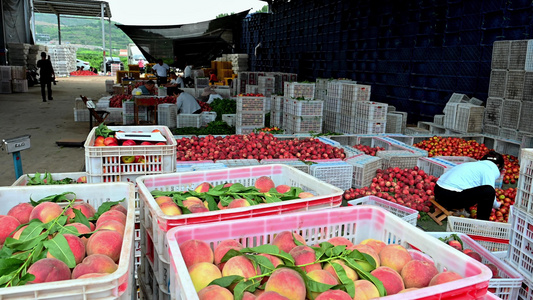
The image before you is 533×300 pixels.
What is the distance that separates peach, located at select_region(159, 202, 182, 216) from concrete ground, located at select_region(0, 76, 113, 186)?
4719mm

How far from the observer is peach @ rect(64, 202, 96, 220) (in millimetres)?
1829

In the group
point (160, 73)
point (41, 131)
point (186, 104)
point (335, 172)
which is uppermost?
point (160, 73)

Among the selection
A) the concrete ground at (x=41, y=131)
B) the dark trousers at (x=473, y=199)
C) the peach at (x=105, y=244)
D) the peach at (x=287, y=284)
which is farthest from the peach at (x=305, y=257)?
the concrete ground at (x=41, y=131)

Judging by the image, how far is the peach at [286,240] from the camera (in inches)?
64.1

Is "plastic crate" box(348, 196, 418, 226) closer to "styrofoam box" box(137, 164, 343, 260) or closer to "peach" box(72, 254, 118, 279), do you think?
"styrofoam box" box(137, 164, 343, 260)

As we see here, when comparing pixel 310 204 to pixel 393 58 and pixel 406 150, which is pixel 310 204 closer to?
pixel 406 150

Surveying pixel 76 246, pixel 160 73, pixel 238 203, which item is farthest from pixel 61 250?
pixel 160 73

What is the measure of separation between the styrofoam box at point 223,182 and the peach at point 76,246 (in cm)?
31

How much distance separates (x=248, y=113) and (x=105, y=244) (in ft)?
24.3

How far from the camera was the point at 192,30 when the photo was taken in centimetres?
2534

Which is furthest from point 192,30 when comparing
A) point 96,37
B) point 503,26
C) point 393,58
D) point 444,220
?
point 96,37

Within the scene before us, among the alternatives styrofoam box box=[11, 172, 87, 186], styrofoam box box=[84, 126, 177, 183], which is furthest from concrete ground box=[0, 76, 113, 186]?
styrofoam box box=[84, 126, 177, 183]

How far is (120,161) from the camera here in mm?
2789

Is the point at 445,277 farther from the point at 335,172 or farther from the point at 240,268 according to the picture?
the point at 335,172
